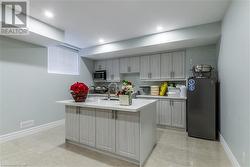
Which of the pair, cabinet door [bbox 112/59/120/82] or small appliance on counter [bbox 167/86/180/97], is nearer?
small appliance on counter [bbox 167/86/180/97]

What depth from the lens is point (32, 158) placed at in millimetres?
2271

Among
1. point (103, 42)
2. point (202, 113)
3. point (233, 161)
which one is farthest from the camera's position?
point (103, 42)

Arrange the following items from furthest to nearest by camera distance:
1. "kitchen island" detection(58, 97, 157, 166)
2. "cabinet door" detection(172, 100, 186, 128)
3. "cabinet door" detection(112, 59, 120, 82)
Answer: "cabinet door" detection(112, 59, 120, 82) < "cabinet door" detection(172, 100, 186, 128) < "kitchen island" detection(58, 97, 157, 166)

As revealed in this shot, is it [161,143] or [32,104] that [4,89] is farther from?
[161,143]

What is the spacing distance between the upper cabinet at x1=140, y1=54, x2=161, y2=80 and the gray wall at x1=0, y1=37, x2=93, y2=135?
9.03 ft

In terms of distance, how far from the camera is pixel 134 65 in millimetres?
4816

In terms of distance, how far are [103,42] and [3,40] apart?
249cm

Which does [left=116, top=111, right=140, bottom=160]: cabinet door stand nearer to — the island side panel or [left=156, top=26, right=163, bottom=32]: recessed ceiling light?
the island side panel

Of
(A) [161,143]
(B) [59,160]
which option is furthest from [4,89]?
Answer: (A) [161,143]

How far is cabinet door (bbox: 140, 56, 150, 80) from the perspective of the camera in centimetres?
454

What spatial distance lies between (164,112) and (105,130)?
2145 mm

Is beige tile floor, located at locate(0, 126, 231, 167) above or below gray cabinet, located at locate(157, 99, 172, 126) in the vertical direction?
below

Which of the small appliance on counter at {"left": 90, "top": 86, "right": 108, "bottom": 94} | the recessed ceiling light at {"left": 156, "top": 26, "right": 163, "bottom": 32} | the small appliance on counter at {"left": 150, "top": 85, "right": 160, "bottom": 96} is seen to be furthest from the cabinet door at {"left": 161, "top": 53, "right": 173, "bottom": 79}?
the small appliance on counter at {"left": 90, "top": 86, "right": 108, "bottom": 94}

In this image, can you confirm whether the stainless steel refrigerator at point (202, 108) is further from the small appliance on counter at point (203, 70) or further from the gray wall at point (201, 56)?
the gray wall at point (201, 56)
